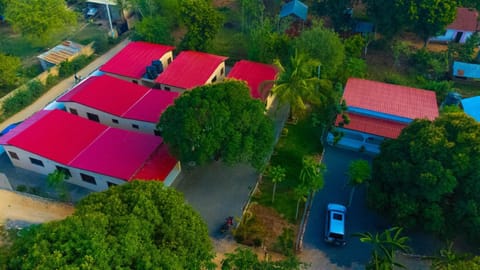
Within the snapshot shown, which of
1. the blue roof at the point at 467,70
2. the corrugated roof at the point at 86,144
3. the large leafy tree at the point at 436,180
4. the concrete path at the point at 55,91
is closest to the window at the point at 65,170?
the corrugated roof at the point at 86,144

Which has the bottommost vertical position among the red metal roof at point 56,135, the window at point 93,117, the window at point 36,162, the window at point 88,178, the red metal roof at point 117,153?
the window at point 88,178

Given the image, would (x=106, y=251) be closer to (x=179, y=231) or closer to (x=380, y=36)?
(x=179, y=231)

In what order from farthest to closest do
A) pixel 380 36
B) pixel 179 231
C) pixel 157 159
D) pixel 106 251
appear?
1. pixel 380 36
2. pixel 157 159
3. pixel 179 231
4. pixel 106 251

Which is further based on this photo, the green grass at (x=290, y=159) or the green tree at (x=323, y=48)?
the green tree at (x=323, y=48)

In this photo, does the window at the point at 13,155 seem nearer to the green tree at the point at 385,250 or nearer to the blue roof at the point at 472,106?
the green tree at the point at 385,250

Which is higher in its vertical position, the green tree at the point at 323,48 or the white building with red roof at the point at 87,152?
the green tree at the point at 323,48

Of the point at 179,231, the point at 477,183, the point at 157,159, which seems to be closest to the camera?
the point at 179,231

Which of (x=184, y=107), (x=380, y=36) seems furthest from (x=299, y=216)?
(x=380, y=36)
